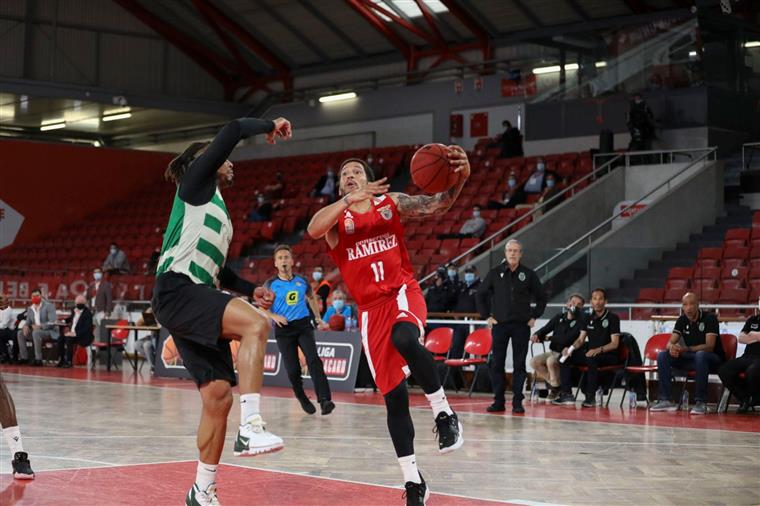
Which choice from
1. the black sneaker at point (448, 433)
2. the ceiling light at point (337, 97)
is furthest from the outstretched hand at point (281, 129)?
the ceiling light at point (337, 97)

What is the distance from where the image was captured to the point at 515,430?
10859 millimetres

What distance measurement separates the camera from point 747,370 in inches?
507

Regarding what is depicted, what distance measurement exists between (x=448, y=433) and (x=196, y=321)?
5.32 ft

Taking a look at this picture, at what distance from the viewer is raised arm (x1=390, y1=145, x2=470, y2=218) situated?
22.0 feet

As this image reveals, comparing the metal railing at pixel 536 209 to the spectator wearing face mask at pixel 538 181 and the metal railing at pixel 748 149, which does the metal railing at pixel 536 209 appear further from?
the metal railing at pixel 748 149

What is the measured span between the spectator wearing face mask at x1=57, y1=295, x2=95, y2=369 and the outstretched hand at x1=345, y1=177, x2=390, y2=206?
16253 millimetres

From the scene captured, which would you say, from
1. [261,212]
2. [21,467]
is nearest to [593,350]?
[21,467]

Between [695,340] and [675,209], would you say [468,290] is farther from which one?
[675,209]

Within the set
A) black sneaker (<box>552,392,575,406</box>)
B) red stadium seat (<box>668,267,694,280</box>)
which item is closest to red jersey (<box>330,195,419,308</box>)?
black sneaker (<box>552,392,575,406</box>)

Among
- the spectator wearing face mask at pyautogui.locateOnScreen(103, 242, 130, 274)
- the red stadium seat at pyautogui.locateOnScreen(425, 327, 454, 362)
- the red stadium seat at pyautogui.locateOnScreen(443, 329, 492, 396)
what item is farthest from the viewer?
the spectator wearing face mask at pyautogui.locateOnScreen(103, 242, 130, 274)

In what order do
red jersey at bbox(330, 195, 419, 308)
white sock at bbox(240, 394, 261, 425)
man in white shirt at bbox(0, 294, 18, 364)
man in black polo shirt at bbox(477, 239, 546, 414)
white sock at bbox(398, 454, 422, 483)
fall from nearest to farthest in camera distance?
white sock at bbox(240, 394, 261, 425) → white sock at bbox(398, 454, 422, 483) → red jersey at bbox(330, 195, 419, 308) → man in black polo shirt at bbox(477, 239, 546, 414) → man in white shirt at bbox(0, 294, 18, 364)

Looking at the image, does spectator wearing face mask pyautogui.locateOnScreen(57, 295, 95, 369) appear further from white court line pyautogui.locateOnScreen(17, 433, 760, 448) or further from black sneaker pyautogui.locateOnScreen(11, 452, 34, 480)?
black sneaker pyautogui.locateOnScreen(11, 452, 34, 480)

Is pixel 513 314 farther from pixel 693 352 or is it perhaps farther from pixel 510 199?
pixel 510 199

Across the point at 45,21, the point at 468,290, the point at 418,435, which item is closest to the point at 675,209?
the point at 468,290
